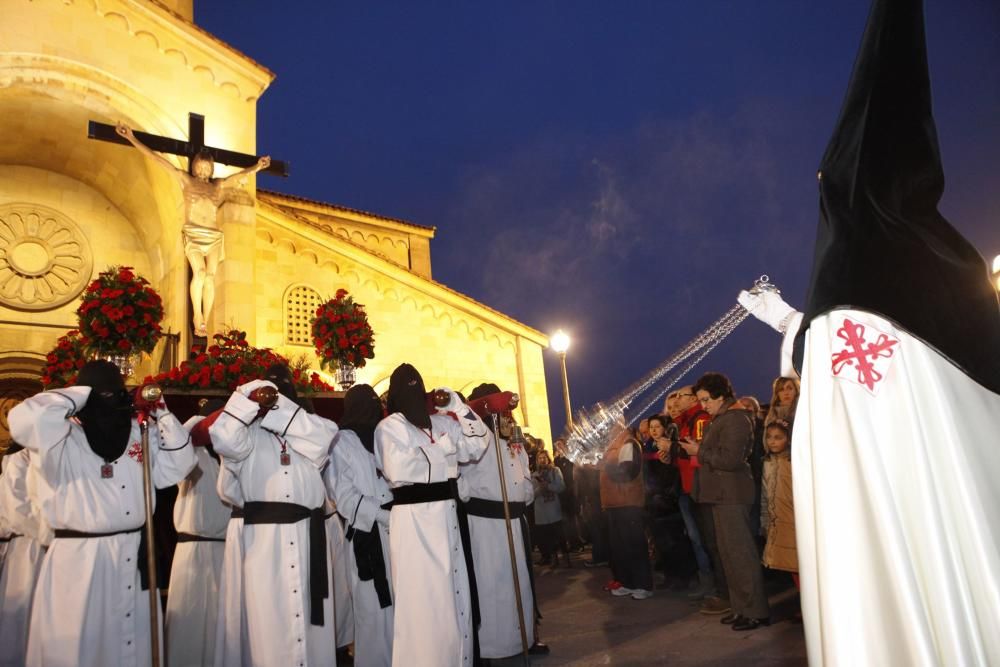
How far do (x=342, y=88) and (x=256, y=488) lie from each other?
78.6 meters

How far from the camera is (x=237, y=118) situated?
506 inches

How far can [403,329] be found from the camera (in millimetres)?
14078

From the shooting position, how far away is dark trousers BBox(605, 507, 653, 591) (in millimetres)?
7574

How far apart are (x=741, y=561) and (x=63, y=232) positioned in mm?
14633

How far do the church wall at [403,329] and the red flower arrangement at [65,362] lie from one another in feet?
16.8

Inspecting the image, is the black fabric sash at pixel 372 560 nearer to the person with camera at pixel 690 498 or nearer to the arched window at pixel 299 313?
the person with camera at pixel 690 498

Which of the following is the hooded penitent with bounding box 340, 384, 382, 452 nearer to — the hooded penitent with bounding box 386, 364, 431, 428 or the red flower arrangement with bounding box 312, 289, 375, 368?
the hooded penitent with bounding box 386, 364, 431, 428

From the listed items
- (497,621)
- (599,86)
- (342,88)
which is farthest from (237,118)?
(342,88)

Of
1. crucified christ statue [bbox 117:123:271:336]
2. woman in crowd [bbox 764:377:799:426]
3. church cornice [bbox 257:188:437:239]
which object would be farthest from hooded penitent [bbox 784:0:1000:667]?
church cornice [bbox 257:188:437:239]

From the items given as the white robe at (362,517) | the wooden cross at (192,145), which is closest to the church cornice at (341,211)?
the wooden cross at (192,145)

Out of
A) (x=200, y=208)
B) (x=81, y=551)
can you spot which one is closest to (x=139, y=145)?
(x=200, y=208)

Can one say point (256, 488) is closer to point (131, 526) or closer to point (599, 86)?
point (131, 526)

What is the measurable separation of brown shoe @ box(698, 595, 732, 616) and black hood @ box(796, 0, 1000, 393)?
5419 millimetres

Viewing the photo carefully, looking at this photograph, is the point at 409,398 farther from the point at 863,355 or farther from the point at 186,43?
the point at 186,43
